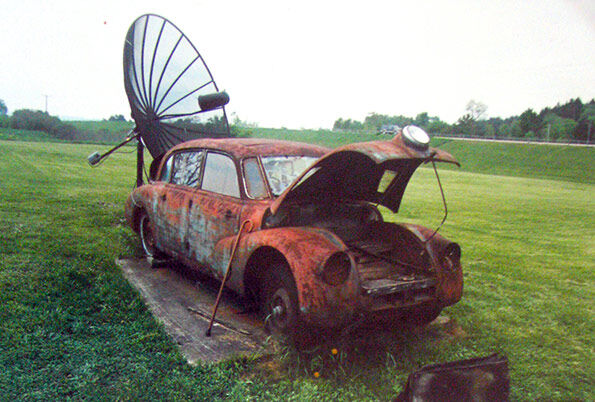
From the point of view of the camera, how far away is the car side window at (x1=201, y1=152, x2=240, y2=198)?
206 inches

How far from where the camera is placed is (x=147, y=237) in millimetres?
7031

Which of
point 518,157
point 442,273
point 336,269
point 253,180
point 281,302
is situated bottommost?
point 281,302

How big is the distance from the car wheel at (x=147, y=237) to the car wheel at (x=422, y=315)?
372 centimetres

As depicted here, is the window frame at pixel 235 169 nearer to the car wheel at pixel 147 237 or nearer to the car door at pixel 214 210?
the car door at pixel 214 210

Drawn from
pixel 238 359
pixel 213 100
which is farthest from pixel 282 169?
pixel 213 100

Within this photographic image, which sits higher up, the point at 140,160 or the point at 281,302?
the point at 140,160

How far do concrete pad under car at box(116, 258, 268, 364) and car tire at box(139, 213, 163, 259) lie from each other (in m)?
0.16

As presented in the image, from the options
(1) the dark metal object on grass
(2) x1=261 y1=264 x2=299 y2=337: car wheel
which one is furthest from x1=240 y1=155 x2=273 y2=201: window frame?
(1) the dark metal object on grass

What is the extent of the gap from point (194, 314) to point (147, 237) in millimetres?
2389

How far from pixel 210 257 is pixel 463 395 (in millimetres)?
2981

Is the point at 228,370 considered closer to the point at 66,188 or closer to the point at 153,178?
the point at 153,178

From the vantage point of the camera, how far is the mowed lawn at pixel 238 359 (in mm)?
3604

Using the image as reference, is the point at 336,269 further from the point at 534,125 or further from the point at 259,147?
the point at 534,125

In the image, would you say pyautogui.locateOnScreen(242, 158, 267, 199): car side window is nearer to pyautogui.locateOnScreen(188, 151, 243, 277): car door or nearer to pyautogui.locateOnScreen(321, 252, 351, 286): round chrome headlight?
pyautogui.locateOnScreen(188, 151, 243, 277): car door
